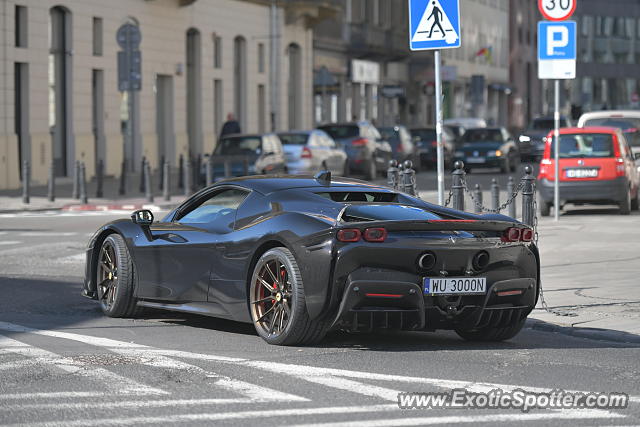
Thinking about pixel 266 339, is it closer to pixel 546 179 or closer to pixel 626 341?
pixel 626 341

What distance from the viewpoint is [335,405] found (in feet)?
25.3

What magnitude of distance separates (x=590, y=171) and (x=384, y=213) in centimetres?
1524

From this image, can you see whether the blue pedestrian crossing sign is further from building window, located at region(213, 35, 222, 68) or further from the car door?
building window, located at region(213, 35, 222, 68)

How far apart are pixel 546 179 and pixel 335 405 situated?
57.2 ft

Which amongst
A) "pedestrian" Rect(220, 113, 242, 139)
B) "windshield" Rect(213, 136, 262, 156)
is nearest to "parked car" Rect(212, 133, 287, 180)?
"windshield" Rect(213, 136, 262, 156)

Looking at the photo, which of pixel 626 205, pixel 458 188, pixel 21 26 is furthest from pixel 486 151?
pixel 458 188

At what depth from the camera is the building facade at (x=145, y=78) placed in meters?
35.2

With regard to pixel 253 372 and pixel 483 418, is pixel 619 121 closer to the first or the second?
pixel 253 372

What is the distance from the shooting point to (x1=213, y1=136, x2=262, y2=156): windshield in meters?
34.2

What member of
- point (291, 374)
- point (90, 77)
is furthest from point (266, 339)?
point (90, 77)

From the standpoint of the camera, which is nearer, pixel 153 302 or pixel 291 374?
pixel 291 374

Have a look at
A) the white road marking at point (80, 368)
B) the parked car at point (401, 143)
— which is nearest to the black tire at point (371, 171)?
the parked car at point (401, 143)

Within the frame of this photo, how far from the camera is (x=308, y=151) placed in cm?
3709

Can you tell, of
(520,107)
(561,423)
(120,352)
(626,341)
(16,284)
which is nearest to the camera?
(561,423)
